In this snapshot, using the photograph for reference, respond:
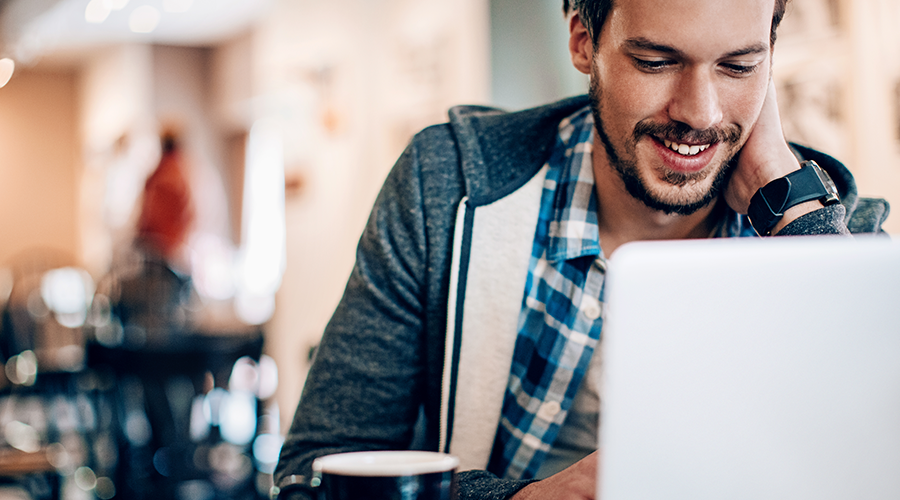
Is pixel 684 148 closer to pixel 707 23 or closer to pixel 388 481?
pixel 707 23

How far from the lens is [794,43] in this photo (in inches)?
71.2

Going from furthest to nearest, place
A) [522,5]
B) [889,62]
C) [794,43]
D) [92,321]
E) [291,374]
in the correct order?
[291,374]
[92,321]
[522,5]
[794,43]
[889,62]

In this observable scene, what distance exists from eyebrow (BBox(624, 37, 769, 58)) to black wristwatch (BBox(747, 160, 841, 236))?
0.15 meters

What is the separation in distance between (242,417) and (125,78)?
359cm

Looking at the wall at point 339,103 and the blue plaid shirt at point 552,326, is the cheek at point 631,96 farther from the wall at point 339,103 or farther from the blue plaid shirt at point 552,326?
the wall at point 339,103

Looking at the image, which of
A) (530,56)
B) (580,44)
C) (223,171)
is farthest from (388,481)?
(223,171)

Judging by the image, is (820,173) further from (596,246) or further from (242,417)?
(242,417)

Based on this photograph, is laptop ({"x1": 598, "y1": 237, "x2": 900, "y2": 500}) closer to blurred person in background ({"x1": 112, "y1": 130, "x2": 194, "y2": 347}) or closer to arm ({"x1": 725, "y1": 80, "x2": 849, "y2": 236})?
arm ({"x1": 725, "y1": 80, "x2": 849, "y2": 236})

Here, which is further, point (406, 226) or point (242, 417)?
point (242, 417)

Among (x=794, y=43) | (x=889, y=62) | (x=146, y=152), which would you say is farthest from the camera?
(x=146, y=152)

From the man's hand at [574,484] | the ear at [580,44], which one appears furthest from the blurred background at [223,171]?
the man's hand at [574,484]

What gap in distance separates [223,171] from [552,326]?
21.8ft

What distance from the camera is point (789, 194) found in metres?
0.88

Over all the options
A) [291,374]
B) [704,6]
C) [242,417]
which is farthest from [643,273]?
[242,417]
